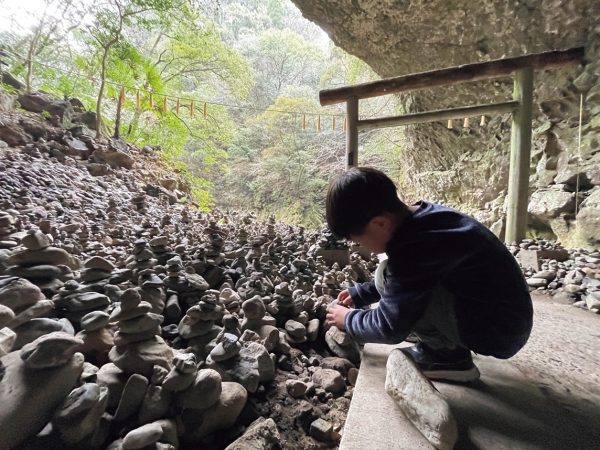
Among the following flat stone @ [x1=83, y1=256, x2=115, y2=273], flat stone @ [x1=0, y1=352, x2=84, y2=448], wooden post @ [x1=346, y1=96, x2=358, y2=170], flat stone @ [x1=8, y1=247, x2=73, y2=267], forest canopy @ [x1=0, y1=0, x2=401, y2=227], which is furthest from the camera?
forest canopy @ [x1=0, y1=0, x2=401, y2=227]

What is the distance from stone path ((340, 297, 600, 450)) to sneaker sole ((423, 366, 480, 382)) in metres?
0.02

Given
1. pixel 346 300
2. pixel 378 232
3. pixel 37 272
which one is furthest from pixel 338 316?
pixel 37 272

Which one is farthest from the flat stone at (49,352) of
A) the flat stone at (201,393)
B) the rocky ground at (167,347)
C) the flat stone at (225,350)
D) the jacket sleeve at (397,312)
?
the jacket sleeve at (397,312)

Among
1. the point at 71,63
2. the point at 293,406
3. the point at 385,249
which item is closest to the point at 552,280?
the point at 385,249

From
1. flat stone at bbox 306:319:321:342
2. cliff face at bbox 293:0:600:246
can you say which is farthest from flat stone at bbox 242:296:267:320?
cliff face at bbox 293:0:600:246

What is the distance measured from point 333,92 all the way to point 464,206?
12.4 ft

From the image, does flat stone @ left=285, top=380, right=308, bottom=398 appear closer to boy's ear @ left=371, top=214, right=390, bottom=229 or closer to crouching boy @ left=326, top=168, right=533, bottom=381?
crouching boy @ left=326, top=168, right=533, bottom=381

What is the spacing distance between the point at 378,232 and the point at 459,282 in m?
0.28

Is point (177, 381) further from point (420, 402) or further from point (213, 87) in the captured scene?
point (213, 87)

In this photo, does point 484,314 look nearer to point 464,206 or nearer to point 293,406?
point 293,406

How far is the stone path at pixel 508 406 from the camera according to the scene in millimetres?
764

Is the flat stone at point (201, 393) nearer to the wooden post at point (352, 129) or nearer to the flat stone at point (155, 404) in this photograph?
the flat stone at point (155, 404)

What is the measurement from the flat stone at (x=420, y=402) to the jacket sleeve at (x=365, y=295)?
0.34m

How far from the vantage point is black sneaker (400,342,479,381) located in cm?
99
